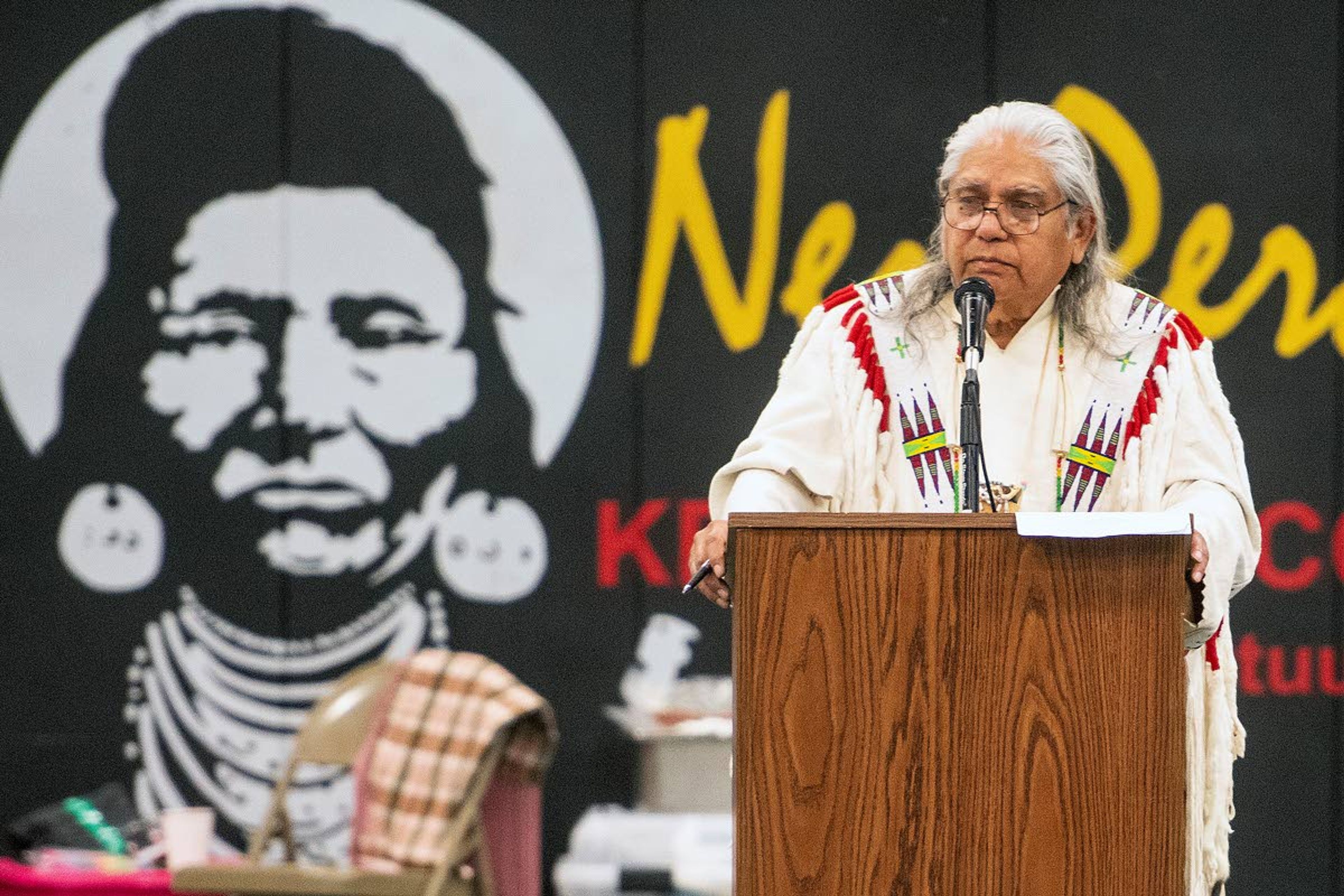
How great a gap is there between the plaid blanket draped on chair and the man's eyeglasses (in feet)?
7.14

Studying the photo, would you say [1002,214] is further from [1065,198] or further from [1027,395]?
[1027,395]

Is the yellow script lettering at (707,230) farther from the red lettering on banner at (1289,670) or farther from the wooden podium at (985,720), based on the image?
the wooden podium at (985,720)

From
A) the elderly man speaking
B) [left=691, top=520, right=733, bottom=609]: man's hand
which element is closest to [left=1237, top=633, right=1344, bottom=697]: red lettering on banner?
the elderly man speaking

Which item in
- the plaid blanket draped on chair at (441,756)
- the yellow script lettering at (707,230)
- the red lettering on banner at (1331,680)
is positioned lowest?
the plaid blanket draped on chair at (441,756)

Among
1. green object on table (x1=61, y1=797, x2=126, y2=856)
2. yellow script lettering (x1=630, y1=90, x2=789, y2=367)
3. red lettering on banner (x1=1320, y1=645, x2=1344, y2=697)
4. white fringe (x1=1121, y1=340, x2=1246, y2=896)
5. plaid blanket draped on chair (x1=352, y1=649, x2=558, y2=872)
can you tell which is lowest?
green object on table (x1=61, y1=797, x2=126, y2=856)

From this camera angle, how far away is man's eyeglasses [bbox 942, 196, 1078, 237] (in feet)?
8.94

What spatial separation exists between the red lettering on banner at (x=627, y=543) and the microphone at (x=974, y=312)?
9.71 feet

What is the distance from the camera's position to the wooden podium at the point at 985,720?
2.19 metres

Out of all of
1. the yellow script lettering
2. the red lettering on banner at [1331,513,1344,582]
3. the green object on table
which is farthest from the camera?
the yellow script lettering

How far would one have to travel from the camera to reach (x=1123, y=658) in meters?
2.20

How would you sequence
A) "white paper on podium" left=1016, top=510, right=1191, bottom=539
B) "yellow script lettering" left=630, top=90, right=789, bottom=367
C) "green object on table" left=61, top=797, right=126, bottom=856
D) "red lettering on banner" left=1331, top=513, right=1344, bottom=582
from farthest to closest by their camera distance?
"yellow script lettering" left=630, top=90, right=789, bottom=367 → "red lettering on banner" left=1331, top=513, right=1344, bottom=582 → "green object on table" left=61, top=797, right=126, bottom=856 → "white paper on podium" left=1016, top=510, right=1191, bottom=539

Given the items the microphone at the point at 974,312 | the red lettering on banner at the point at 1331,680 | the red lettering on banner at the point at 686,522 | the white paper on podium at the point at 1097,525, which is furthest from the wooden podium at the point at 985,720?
the red lettering on banner at the point at 1331,680

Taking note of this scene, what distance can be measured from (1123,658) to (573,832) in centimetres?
325

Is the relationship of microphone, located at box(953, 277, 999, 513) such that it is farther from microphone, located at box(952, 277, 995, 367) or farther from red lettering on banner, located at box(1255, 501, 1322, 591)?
red lettering on banner, located at box(1255, 501, 1322, 591)
